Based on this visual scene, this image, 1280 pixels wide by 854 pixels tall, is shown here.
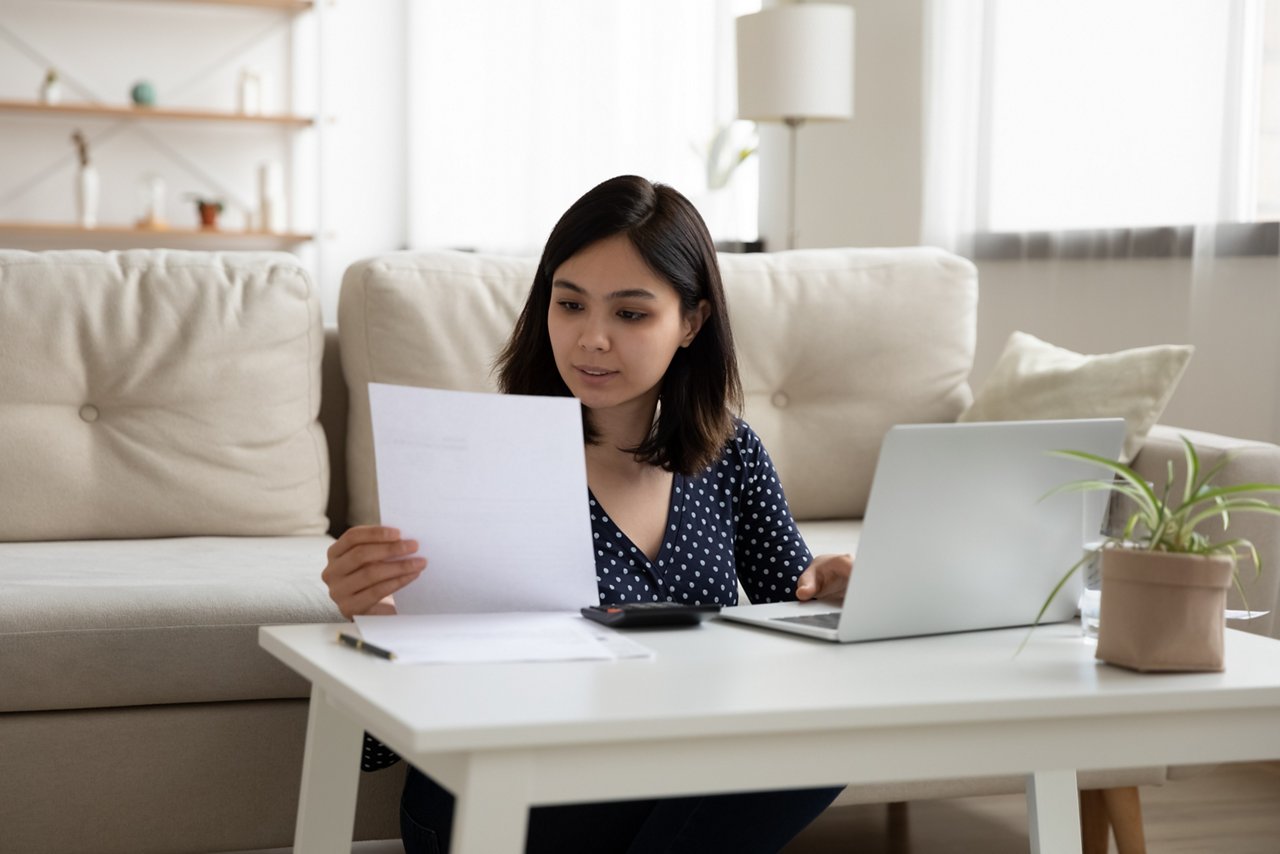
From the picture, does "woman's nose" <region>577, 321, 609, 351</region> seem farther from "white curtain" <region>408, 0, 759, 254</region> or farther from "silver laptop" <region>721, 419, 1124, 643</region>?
"white curtain" <region>408, 0, 759, 254</region>

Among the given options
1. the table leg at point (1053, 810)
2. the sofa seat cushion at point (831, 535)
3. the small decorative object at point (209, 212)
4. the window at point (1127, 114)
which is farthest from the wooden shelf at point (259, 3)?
the table leg at point (1053, 810)

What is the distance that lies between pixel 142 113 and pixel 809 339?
3.19 m

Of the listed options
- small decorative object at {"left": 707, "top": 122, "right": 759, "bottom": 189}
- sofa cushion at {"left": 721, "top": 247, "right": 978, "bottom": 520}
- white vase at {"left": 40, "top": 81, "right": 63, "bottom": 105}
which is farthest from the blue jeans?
white vase at {"left": 40, "top": 81, "right": 63, "bottom": 105}

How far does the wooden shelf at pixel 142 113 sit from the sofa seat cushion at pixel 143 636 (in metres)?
3.37

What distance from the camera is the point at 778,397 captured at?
8.19ft

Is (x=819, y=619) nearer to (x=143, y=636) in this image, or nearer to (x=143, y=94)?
(x=143, y=636)

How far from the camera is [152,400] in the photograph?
2225 millimetres

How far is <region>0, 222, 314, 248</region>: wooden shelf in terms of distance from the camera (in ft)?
15.8

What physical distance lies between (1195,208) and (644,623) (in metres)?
2.22

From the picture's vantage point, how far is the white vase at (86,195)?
16.0ft

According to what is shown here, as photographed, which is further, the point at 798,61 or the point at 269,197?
the point at 269,197

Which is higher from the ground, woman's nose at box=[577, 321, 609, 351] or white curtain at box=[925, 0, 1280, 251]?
white curtain at box=[925, 0, 1280, 251]

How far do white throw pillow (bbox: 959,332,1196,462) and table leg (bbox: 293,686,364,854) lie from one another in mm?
1346

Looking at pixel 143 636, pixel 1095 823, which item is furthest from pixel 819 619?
pixel 1095 823
